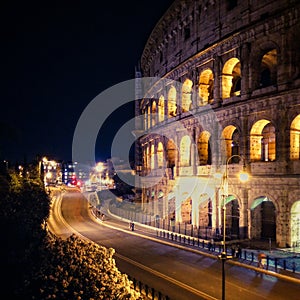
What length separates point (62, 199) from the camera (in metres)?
66.9

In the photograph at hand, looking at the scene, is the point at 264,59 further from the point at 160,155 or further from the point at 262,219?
the point at 160,155

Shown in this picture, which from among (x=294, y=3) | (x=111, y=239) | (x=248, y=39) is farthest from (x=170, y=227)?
(x=294, y=3)

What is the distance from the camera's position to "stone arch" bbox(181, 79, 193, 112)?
3688 centimetres

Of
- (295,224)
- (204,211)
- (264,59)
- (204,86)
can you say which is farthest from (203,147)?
(295,224)

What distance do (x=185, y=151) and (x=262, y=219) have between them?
39.6ft

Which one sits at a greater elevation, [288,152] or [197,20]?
[197,20]

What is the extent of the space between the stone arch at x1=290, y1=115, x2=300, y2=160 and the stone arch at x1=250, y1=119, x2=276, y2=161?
7.95 feet

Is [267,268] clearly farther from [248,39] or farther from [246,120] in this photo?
[248,39]

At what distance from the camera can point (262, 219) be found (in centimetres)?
2778

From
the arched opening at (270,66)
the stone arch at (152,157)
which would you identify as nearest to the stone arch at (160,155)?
the stone arch at (152,157)

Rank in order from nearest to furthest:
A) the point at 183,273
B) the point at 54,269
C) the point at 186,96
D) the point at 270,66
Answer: the point at 54,269 < the point at 183,273 < the point at 270,66 < the point at 186,96

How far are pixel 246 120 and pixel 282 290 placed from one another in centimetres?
1462

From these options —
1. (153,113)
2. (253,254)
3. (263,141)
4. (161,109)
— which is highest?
(161,109)

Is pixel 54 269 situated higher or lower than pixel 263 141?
lower
